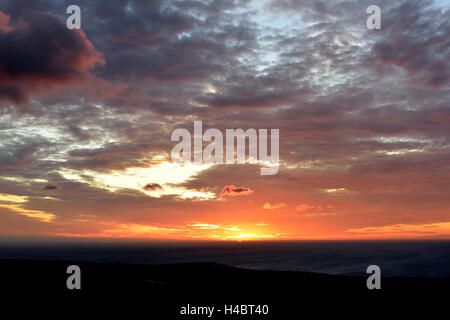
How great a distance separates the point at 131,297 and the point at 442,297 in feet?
58.6

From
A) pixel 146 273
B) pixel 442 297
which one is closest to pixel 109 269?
pixel 146 273
